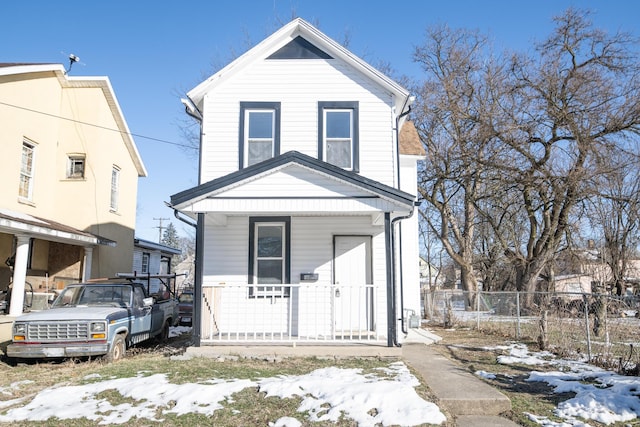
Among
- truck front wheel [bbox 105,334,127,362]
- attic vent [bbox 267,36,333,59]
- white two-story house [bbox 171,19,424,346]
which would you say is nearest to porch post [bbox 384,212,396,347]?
white two-story house [bbox 171,19,424,346]

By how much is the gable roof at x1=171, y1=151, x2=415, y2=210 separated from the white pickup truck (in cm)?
266

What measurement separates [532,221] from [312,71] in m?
18.1

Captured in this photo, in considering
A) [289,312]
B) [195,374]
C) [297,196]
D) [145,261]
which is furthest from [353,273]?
[145,261]

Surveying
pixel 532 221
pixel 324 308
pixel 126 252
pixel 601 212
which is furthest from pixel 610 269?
pixel 126 252

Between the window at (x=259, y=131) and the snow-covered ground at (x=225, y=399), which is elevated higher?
the window at (x=259, y=131)

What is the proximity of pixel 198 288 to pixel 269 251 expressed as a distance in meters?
2.18

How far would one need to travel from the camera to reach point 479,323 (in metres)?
16.2

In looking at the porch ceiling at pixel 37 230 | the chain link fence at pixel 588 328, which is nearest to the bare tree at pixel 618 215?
the chain link fence at pixel 588 328

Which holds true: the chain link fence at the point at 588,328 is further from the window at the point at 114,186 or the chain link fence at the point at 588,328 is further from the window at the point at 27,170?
the window at the point at 27,170

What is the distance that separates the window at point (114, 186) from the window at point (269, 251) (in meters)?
10.1

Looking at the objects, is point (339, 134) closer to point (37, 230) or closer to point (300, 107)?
point (300, 107)

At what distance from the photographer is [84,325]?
30.0 ft

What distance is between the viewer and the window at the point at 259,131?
11.9 m

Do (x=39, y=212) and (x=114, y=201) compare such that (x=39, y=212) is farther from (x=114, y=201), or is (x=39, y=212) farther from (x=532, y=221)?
(x=532, y=221)
